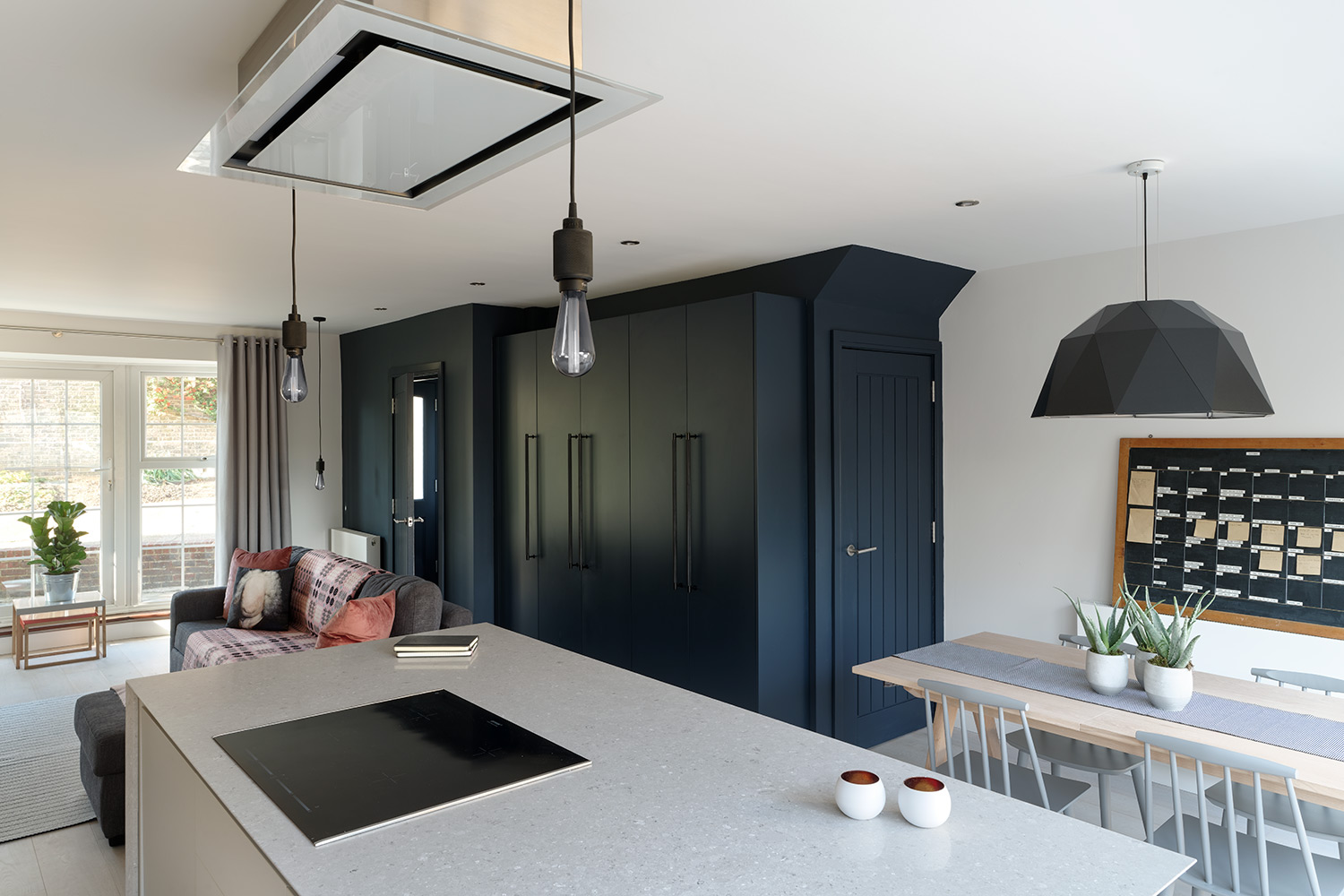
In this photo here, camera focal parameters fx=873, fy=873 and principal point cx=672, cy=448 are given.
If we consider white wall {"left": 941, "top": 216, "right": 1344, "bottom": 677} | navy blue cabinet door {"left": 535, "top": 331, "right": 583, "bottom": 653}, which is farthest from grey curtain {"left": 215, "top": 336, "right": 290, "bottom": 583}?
white wall {"left": 941, "top": 216, "right": 1344, "bottom": 677}

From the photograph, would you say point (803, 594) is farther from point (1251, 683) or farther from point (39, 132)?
point (39, 132)

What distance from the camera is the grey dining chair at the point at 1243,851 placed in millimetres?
2018

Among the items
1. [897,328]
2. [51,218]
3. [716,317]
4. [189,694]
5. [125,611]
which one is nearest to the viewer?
[189,694]

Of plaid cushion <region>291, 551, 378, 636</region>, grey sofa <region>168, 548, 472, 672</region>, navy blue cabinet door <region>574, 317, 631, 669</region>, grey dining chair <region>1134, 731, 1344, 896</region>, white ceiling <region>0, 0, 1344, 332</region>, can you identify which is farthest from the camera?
navy blue cabinet door <region>574, 317, 631, 669</region>

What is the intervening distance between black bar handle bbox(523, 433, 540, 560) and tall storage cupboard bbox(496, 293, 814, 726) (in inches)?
2.9

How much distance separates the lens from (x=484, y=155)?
1.92 meters

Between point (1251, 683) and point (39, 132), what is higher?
point (39, 132)

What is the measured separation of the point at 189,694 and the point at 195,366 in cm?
563

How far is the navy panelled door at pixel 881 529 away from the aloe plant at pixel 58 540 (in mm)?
5334

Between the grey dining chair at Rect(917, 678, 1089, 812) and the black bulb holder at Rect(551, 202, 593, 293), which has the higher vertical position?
the black bulb holder at Rect(551, 202, 593, 293)

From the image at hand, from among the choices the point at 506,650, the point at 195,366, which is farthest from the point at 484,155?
the point at 195,366

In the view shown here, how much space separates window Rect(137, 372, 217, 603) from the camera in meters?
6.89

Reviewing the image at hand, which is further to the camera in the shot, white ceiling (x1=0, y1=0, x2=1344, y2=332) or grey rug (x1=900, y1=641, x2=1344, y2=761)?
grey rug (x1=900, y1=641, x2=1344, y2=761)

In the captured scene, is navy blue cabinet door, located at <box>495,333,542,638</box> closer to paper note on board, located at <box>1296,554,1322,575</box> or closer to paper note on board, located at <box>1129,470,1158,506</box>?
paper note on board, located at <box>1129,470,1158,506</box>
